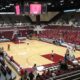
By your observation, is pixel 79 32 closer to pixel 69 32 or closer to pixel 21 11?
pixel 69 32

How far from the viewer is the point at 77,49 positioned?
26219mm

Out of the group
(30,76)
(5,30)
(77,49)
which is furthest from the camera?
(5,30)

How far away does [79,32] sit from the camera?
3362 cm

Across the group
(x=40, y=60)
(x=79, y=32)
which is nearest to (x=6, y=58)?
(x=40, y=60)

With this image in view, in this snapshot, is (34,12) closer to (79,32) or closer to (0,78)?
(0,78)

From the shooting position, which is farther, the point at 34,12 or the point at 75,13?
the point at 75,13

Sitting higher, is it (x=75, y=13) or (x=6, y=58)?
(x=75, y=13)

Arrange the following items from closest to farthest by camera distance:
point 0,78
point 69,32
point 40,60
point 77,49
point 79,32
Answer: point 0,78, point 40,60, point 77,49, point 79,32, point 69,32

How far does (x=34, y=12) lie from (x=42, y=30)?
75.4 ft

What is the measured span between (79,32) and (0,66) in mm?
20399

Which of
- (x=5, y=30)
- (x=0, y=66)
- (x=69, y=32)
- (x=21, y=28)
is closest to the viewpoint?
(x=0, y=66)

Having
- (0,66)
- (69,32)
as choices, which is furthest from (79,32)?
(0,66)

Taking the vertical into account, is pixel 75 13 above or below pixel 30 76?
above

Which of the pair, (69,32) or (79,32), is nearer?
(79,32)
